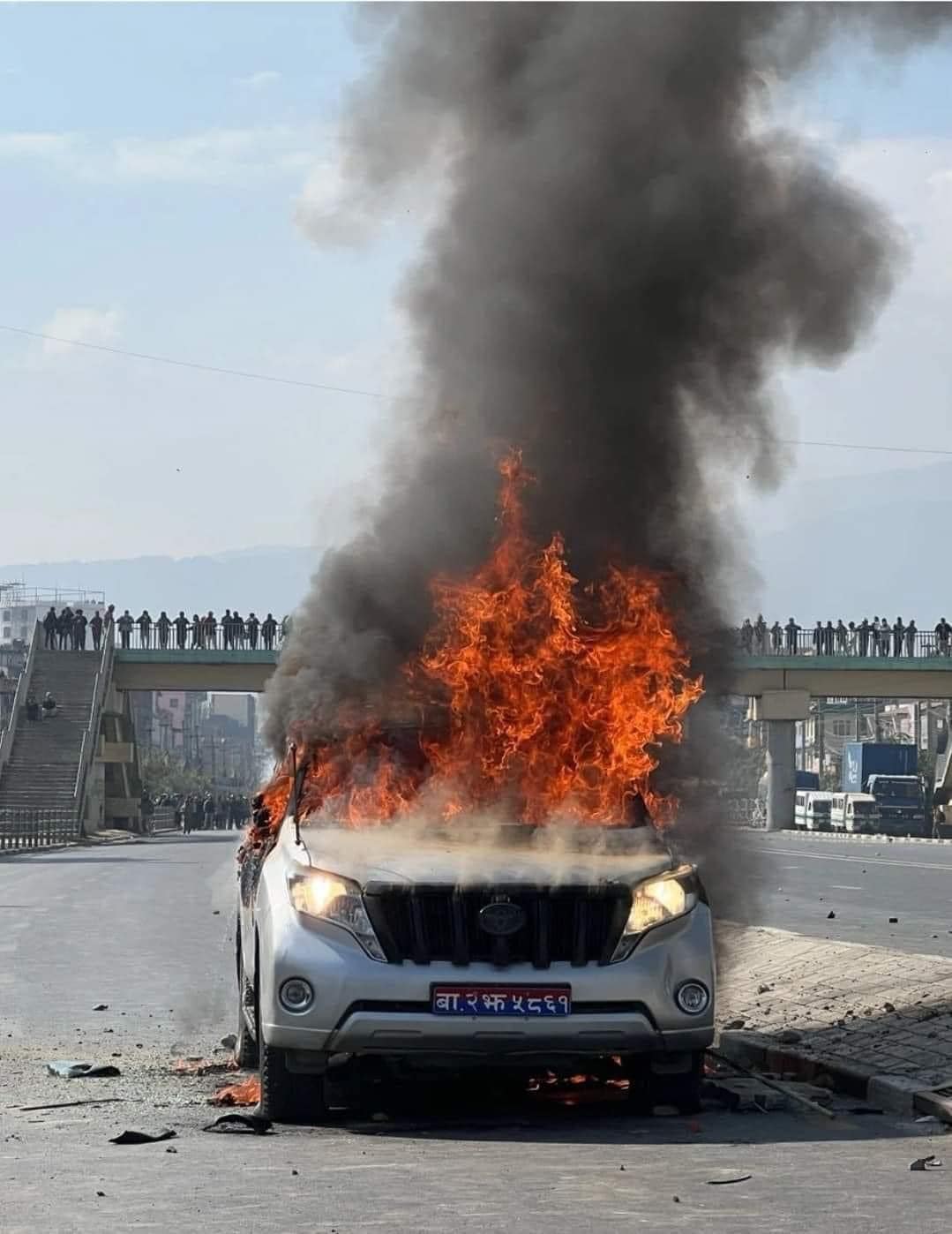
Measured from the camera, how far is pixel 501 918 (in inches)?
361

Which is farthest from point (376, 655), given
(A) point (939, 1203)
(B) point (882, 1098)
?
(A) point (939, 1203)

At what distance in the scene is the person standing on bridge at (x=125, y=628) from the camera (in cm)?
7725

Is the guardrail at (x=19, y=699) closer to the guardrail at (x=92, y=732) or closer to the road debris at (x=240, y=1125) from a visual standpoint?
the guardrail at (x=92, y=732)

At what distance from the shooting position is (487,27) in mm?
14961

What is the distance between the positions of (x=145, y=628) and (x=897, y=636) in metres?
25.9

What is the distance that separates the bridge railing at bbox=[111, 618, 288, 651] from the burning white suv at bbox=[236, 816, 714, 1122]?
2551 inches

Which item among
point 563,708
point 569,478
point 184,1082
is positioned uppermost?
point 569,478

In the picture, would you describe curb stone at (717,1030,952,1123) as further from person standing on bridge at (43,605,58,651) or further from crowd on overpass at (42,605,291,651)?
person standing on bridge at (43,605,58,651)

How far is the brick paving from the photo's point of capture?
10.9 m

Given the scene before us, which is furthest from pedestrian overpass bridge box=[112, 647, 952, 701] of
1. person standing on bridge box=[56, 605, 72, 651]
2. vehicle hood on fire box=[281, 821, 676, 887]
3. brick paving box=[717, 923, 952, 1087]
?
vehicle hood on fire box=[281, 821, 676, 887]

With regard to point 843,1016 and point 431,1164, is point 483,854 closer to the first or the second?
point 431,1164

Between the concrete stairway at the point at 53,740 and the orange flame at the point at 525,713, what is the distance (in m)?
61.0

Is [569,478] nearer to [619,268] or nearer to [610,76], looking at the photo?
[619,268]

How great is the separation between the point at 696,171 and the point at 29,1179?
29.3 ft
